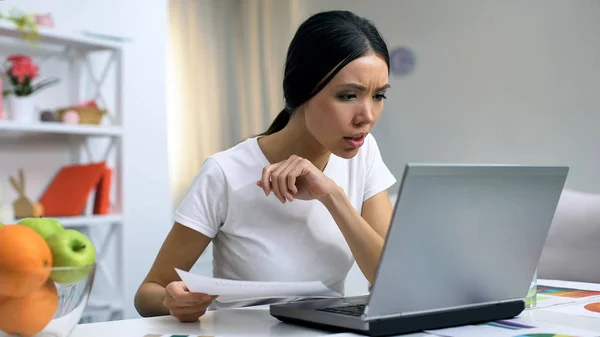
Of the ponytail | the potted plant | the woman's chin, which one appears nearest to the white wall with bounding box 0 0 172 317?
the potted plant

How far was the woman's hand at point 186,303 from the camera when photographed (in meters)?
1.00

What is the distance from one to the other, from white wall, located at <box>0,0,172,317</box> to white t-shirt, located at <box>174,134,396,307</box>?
1.77 m

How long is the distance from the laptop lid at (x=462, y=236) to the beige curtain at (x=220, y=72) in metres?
3.54

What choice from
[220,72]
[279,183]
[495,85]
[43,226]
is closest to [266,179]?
[279,183]

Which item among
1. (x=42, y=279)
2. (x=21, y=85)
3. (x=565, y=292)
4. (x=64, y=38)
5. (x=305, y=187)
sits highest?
(x=64, y=38)

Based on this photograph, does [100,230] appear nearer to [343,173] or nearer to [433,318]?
[343,173]

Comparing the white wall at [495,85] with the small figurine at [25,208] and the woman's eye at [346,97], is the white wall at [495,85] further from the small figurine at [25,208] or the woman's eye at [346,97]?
the woman's eye at [346,97]

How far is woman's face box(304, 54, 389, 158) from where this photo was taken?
4.20 feet

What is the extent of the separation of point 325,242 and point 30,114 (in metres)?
1.82

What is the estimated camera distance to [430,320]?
89 centimetres

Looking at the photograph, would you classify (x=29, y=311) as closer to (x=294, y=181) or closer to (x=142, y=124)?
(x=294, y=181)

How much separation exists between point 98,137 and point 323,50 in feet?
6.71

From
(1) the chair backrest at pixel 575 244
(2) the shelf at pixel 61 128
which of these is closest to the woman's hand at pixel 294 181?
(1) the chair backrest at pixel 575 244

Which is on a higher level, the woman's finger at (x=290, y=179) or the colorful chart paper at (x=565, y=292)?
the woman's finger at (x=290, y=179)
